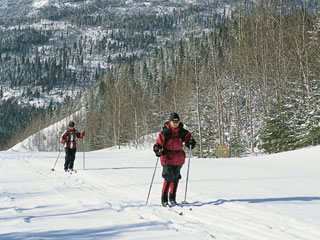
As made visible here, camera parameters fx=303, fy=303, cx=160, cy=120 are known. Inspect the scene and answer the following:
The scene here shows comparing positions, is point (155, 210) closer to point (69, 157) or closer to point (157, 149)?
point (157, 149)

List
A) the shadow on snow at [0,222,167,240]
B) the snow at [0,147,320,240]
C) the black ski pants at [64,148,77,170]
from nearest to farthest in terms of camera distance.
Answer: the shadow on snow at [0,222,167,240] < the snow at [0,147,320,240] < the black ski pants at [64,148,77,170]

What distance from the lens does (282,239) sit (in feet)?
13.3

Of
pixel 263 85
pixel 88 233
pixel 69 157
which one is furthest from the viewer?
pixel 263 85

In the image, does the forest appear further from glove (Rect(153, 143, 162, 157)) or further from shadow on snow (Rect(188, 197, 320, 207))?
glove (Rect(153, 143, 162, 157))

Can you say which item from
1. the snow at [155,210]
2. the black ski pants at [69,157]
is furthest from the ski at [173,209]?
the black ski pants at [69,157]

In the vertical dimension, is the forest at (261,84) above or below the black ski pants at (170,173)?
above

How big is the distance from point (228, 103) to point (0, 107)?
147748 millimetres

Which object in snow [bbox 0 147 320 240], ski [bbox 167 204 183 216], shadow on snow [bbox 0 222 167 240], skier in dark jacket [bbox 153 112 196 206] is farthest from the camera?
skier in dark jacket [bbox 153 112 196 206]

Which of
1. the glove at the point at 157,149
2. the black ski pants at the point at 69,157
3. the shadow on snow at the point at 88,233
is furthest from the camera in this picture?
the black ski pants at the point at 69,157

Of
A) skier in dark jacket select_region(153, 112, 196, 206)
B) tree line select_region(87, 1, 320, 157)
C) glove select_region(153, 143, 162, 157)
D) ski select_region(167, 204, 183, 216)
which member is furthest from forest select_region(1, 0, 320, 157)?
glove select_region(153, 143, 162, 157)

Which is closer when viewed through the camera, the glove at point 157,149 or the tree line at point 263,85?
the glove at point 157,149

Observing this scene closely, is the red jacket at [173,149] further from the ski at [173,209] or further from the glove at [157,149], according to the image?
the ski at [173,209]

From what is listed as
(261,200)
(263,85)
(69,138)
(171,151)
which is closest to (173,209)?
(171,151)

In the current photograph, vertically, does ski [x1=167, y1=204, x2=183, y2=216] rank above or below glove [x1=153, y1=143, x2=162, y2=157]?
below
